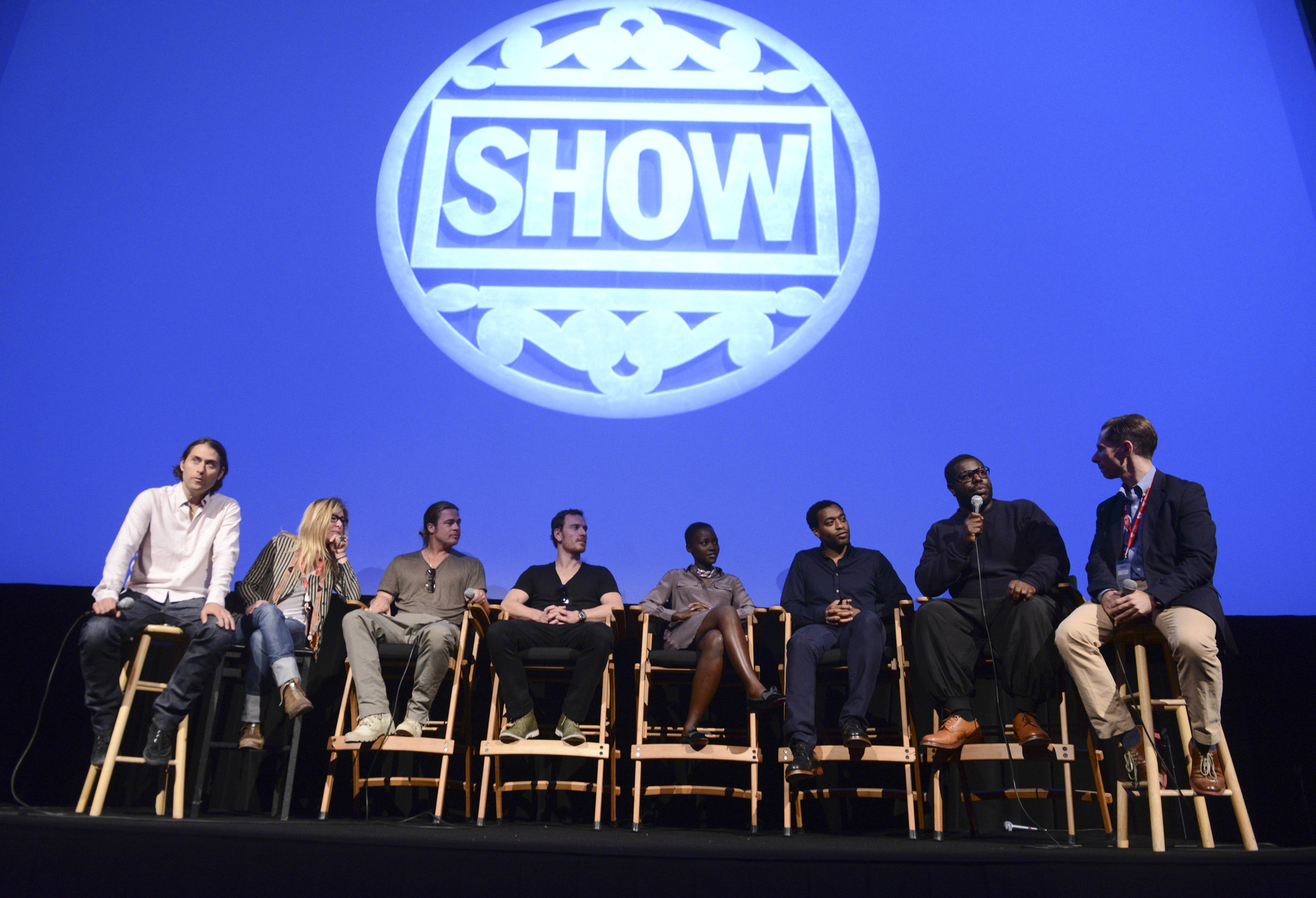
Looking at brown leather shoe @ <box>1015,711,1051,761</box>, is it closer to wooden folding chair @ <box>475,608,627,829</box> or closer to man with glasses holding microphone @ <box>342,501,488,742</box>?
wooden folding chair @ <box>475,608,627,829</box>

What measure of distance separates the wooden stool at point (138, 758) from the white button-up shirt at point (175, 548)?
0.17 metres

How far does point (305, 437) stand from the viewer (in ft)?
11.6

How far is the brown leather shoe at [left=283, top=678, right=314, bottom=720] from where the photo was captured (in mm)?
2775

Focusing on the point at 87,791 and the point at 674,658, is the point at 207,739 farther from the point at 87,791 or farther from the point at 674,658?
the point at 674,658

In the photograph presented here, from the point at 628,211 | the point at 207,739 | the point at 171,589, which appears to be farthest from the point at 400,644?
the point at 628,211

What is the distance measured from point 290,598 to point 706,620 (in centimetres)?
151

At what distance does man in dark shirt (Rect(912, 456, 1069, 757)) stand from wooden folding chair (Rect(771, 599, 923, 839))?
125mm

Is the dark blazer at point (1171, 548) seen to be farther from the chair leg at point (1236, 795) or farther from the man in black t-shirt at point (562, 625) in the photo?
the man in black t-shirt at point (562, 625)

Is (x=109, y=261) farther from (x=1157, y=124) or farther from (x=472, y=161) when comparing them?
(x=1157, y=124)

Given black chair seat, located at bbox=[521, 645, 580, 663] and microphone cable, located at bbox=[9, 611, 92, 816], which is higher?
black chair seat, located at bbox=[521, 645, 580, 663]

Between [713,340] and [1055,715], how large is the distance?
74.6 inches

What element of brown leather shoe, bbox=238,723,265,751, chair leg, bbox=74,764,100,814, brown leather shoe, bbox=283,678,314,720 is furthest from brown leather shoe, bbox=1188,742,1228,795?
chair leg, bbox=74,764,100,814

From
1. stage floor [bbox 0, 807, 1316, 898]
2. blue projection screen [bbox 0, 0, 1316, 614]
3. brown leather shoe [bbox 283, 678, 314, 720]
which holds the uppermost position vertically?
blue projection screen [bbox 0, 0, 1316, 614]

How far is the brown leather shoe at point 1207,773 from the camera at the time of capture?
7.54 feet
